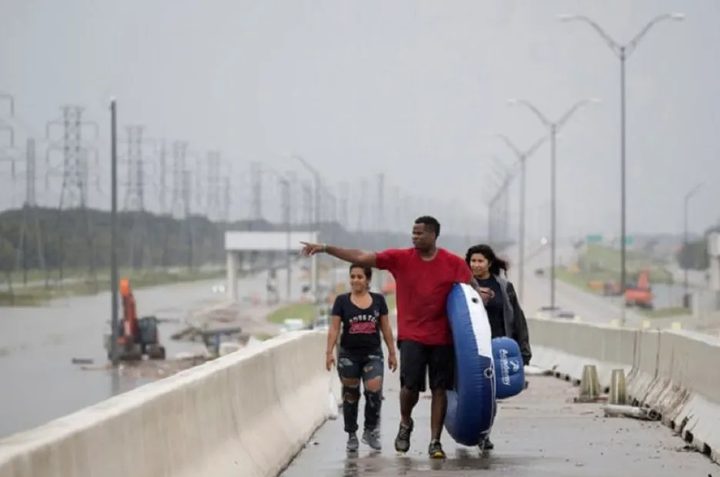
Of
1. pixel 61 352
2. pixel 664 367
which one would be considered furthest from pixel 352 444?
pixel 61 352

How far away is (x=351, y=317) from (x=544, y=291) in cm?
14501

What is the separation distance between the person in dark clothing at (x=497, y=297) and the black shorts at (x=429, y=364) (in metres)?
2.18

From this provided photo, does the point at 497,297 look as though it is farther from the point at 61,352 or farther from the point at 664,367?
the point at 61,352

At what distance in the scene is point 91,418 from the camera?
923 cm

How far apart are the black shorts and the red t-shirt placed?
0.07 m

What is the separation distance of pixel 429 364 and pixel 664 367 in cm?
559

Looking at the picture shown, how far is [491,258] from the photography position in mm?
18156

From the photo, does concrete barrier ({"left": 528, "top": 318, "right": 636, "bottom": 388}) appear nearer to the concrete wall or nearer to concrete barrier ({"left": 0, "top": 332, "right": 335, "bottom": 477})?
the concrete wall

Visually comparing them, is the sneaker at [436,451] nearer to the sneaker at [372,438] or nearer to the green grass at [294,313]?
the sneaker at [372,438]

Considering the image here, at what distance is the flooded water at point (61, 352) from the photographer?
149 ft

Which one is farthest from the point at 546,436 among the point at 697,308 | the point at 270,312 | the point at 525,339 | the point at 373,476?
the point at 270,312

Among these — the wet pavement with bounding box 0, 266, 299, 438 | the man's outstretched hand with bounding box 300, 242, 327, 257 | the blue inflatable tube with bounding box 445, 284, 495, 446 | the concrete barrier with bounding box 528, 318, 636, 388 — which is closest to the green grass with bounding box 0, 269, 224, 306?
the wet pavement with bounding box 0, 266, 299, 438

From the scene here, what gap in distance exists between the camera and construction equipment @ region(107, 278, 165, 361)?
72.0 m

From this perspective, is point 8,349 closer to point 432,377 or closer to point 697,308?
point 697,308
